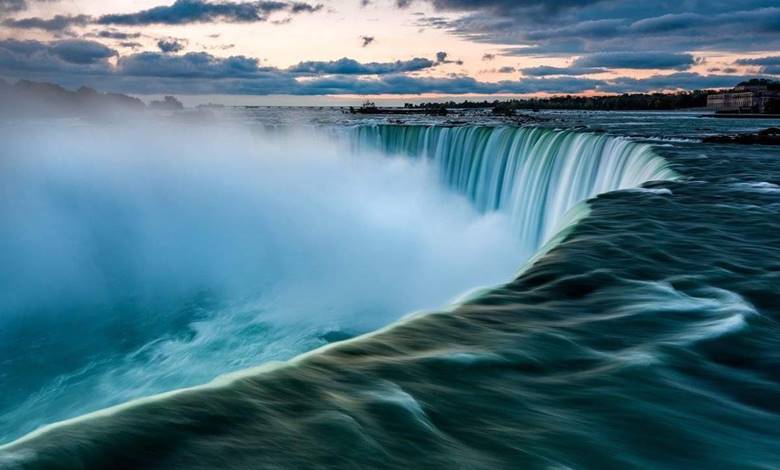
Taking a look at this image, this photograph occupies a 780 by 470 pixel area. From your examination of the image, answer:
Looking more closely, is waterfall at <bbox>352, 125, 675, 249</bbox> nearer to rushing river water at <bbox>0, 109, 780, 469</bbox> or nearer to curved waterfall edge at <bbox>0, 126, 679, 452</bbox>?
rushing river water at <bbox>0, 109, 780, 469</bbox>

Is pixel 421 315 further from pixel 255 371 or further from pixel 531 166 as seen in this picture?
pixel 531 166

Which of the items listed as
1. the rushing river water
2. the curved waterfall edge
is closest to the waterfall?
the rushing river water

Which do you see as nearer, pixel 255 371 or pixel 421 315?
pixel 255 371

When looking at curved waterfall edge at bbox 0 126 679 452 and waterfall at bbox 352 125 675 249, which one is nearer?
A: curved waterfall edge at bbox 0 126 679 452

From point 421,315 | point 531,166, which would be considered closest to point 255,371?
point 421,315

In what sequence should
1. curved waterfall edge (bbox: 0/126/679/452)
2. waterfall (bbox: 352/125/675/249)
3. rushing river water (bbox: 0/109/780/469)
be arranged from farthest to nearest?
waterfall (bbox: 352/125/675/249), rushing river water (bbox: 0/109/780/469), curved waterfall edge (bbox: 0/126/679/452)

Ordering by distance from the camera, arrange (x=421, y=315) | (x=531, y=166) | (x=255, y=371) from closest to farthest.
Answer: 1. (x=255, y=371)
2. (x=421, y=315)
3. (x=531, y=166)

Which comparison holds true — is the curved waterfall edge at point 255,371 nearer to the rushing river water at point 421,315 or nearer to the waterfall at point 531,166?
the rushing river water at point 421,315
